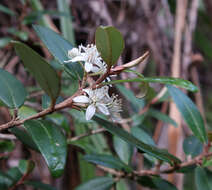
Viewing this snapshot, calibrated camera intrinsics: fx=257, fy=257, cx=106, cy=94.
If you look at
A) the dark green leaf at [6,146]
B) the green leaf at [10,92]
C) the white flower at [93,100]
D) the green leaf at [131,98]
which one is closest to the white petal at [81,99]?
the white flower at [93,100]

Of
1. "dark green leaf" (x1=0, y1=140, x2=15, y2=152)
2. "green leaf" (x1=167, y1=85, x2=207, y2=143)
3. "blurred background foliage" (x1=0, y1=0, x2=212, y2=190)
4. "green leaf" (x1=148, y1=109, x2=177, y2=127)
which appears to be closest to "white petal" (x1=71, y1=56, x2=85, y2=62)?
"green leaf" (x1=167, y1=85, x2=207, y2=143)

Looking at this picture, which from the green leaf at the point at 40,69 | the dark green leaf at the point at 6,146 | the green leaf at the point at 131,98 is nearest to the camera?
the green leaf at the point at 40,69

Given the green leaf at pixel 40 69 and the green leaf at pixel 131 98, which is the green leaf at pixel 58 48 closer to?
the green leaf at pixel 40 69

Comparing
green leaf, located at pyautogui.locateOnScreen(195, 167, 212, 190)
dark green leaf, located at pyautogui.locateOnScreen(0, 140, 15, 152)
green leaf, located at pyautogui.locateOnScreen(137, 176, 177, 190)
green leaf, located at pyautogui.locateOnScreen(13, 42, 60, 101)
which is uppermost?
green leaf, located at pyautogui.locateOnScreen(13, 42, 60, 101)

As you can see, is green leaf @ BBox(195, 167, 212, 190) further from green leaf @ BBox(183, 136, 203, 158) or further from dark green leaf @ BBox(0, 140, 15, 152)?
dark green leaf @ BBox(0, 140, 15, 152)

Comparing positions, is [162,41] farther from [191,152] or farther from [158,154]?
[158,154]

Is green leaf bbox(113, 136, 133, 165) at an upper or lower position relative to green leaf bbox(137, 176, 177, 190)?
upper

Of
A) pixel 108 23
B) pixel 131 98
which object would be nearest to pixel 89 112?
pixel 131 98
